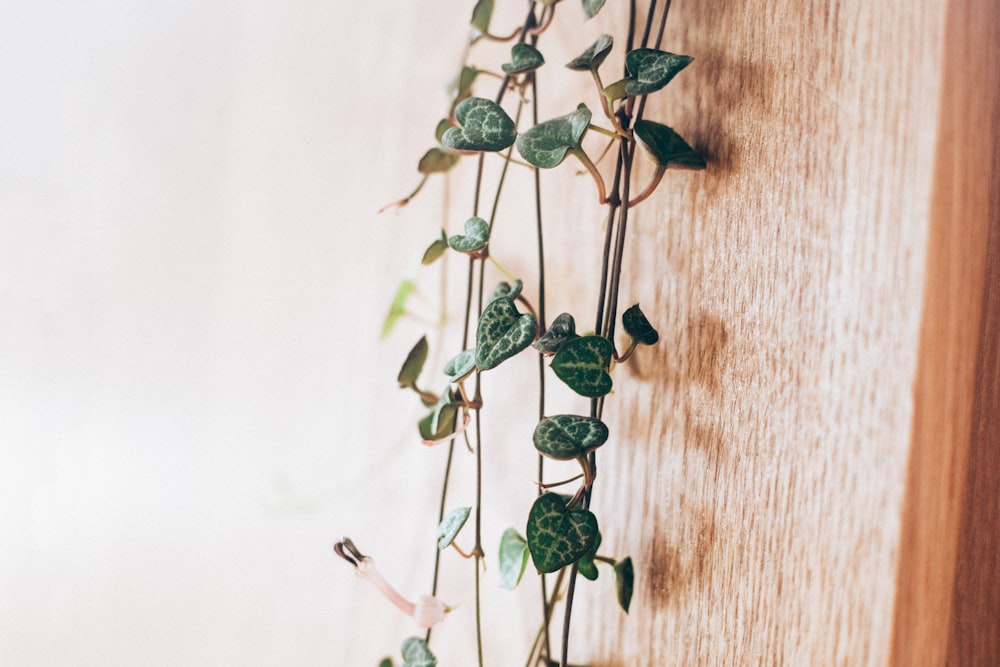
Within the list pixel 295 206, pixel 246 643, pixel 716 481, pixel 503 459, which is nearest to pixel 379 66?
pixel 295 206

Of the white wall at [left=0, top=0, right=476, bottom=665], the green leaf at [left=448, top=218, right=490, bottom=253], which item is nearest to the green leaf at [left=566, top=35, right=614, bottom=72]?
the green leaf at [left=448, top=218, right=490, bottom=253]

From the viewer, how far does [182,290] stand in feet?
3.12

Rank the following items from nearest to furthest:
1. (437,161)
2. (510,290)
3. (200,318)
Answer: (510,290) < (437,161) < (200,318)

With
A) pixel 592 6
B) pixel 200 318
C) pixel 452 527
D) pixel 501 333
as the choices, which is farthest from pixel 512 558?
pixel 200 318

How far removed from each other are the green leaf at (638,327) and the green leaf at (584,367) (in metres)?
0.05

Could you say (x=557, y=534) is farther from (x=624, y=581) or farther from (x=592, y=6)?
(x=592, y=6)

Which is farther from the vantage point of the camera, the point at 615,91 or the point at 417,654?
the point at 417,654

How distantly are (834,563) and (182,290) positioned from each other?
832 mm

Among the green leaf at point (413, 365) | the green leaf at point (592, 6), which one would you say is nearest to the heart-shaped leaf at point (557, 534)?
the green leaf at point (413, 365)

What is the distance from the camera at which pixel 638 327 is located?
1.63 feet

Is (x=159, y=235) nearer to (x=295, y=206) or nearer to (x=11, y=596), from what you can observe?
(x=295, y=206)

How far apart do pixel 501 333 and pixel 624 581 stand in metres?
0.20

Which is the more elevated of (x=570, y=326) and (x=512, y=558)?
(x=570, y=326)

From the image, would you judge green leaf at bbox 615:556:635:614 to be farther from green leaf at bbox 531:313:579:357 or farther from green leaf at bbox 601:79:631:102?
green leaf at bbox 601:79:631:102
